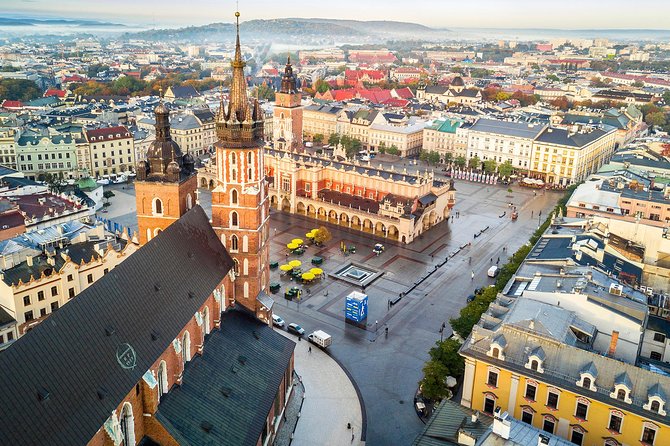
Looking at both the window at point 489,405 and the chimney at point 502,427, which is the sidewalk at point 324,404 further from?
the chimney at point 502,427

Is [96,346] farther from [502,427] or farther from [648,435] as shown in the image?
[648,435]

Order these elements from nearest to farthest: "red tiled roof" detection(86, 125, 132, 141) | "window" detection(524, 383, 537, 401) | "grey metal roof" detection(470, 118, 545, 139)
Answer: "window" detection(524, 383, 537, 401)
"red tiled roof" detection(86, 125, 132, 141)
"grey metal roof" detection(470, 118, 545, 139)

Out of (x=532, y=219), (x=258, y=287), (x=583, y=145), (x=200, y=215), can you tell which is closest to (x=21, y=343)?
(x=200, y=215)

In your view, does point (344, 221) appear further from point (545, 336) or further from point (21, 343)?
point (21, 343)

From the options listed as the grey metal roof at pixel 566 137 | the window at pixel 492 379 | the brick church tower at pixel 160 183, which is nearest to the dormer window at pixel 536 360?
the window at pixel 492 379

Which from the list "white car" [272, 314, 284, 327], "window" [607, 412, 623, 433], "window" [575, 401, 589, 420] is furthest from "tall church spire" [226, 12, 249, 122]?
"window" [607, 412, 623, 433]

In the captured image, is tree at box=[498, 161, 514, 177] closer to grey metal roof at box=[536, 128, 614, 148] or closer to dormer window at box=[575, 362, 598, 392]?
grey metal roof at box=[536, 128, 614, 148]

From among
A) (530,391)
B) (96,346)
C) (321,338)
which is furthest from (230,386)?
(530,391)
